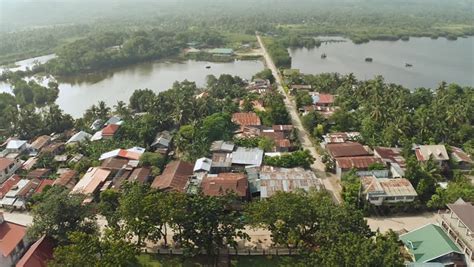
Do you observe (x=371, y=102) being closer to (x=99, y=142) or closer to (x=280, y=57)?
(x=99, y=142)

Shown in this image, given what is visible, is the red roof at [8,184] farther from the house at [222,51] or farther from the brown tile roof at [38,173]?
the house at [222,51]

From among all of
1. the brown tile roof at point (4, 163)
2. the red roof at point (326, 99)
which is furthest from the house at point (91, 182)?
the red roof at point (326, 99)

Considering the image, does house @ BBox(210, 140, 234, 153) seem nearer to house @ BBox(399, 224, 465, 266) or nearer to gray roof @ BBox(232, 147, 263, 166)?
gray roof @ BBox(232, 147, 263, 166)

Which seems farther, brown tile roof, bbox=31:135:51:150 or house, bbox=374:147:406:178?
brown tile roof, bbox=31:135:51:150

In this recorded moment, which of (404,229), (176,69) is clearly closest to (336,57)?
(176,69)

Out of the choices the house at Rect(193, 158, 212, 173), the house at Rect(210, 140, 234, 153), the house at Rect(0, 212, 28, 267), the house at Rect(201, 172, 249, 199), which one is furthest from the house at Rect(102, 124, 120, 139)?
the house at Rect(0, 212, 28, 267)

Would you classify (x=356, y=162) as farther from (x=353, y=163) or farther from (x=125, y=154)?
(x=125, y=154)
